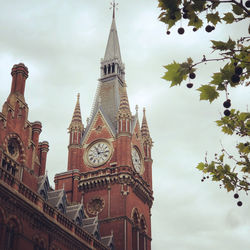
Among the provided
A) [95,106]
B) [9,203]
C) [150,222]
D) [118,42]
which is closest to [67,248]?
[9,203]

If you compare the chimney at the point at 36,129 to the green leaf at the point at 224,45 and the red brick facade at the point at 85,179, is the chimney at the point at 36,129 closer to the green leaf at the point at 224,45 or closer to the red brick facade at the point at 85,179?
the red brick facade at the point at 85,179

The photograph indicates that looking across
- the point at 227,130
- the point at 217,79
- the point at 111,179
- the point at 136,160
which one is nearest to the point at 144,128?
the point at 136,160

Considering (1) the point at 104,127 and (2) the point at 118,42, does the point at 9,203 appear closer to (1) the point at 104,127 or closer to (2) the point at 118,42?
(1) the point at 104,127

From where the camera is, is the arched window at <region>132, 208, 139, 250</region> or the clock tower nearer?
the clock tower

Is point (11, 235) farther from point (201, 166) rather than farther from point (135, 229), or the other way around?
point (135, 229)

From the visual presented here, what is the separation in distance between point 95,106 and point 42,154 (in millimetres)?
18357

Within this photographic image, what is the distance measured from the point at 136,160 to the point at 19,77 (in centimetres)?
2216

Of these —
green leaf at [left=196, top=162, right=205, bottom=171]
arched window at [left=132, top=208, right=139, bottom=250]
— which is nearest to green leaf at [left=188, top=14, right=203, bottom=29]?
green leaf at [left=196, top=162, right=205, bottom=171]

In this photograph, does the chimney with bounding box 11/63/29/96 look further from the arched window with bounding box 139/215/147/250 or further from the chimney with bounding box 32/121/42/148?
the arched window with bounding box 139/215/147/250

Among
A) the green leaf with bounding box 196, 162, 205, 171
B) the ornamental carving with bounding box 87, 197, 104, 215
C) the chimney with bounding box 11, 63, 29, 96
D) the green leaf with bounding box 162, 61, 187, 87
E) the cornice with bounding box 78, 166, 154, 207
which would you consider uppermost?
the chimney with bounding box 11, 63, 29, 96

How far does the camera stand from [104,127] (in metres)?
55.8

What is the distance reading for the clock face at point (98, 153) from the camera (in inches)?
2101

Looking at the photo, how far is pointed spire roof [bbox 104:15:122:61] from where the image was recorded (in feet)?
217

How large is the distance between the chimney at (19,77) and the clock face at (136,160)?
20418 millimetres
